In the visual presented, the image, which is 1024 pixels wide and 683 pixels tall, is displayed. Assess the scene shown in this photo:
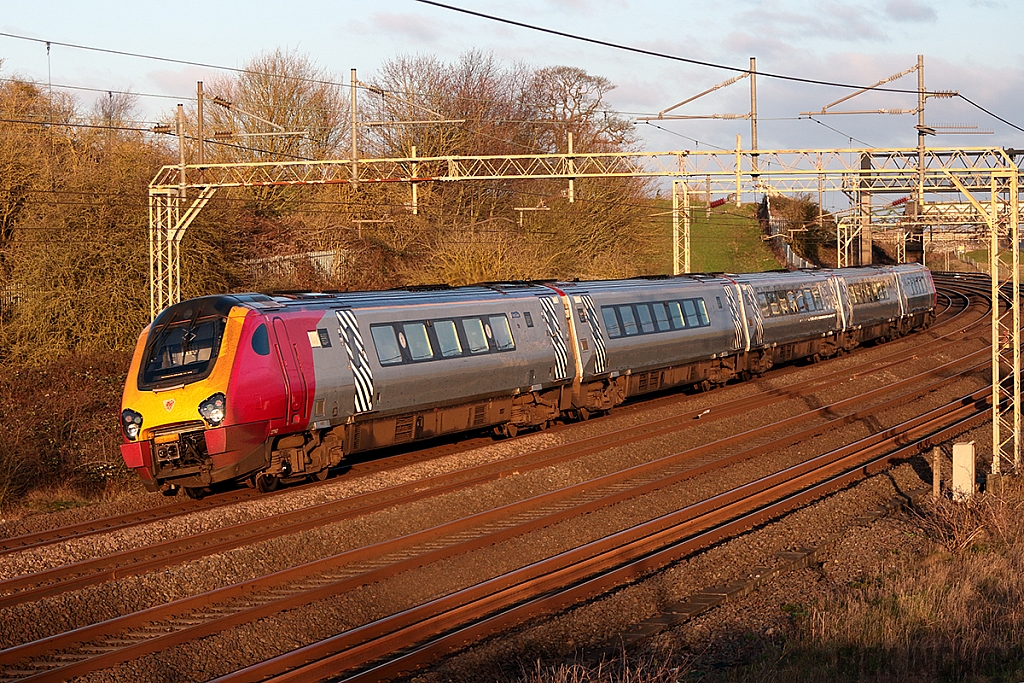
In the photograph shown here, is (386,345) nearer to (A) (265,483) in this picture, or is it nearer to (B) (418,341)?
(B) (418,341)

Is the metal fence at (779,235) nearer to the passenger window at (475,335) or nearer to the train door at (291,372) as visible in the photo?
the passenger window at (475,335)

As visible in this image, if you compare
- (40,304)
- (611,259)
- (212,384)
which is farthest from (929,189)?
(212,384)

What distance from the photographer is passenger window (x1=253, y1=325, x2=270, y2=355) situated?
13211 mm

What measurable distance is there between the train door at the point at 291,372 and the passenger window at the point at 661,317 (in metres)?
9.64

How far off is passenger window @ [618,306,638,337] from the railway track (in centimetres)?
307

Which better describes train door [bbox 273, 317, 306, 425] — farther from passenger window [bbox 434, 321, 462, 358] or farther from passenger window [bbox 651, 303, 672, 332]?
passenger window [bbox 651, 303, 672, 332]

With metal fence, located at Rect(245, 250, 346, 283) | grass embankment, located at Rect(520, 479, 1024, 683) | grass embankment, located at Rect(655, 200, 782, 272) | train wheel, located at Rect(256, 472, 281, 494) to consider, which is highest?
grass embankment, located at Rect(655, 200, 782, 272)

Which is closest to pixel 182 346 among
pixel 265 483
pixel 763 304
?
pixel 265 483

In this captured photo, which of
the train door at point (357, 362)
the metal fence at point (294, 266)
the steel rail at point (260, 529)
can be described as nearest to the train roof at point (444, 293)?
the train door at point (357, 362)

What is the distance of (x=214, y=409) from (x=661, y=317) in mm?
11095

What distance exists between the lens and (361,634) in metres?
8.59

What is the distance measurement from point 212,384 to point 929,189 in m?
34.9

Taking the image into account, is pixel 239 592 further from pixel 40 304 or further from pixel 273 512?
pixel 40 304

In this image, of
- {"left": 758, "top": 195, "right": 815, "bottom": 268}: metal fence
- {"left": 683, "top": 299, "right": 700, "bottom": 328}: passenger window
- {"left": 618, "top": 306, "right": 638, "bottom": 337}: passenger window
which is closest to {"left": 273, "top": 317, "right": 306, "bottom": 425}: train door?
{"left": 618, "top": 306, "right": 638, "bottom": 337}: passenger window
